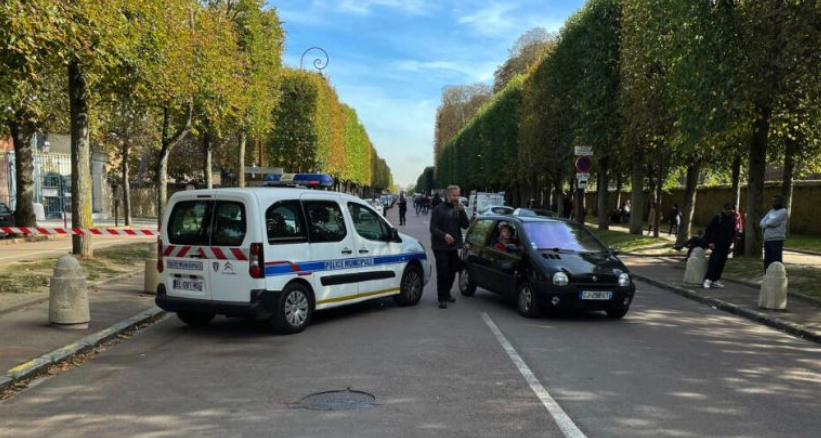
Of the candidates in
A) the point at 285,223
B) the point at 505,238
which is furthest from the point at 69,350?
the point at 505,238

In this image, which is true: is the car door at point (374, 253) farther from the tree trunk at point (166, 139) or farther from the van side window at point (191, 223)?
the tree trunk at point (166, 139)

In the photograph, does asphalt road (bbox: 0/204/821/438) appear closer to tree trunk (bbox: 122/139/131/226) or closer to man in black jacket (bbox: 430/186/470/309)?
man in black jacket (bbox: 430/186/470/309)

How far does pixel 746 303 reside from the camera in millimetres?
10609

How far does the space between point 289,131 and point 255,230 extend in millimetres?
37588

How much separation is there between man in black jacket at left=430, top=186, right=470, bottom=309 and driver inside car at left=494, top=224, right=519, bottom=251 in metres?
0.72

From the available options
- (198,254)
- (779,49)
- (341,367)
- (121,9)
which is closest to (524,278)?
(341,367)

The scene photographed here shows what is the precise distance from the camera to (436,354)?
6.68m

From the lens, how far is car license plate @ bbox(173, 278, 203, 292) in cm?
761

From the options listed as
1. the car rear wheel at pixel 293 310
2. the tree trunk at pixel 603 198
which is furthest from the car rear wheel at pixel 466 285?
the tree trunk at pixel 603 198

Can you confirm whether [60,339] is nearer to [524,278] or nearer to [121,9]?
[524,278]

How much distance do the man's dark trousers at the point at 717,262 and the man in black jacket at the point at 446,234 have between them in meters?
5.77

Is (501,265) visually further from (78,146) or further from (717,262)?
(78,146)

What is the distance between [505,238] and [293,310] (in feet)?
13.1

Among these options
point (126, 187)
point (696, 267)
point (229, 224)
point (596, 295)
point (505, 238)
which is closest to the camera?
point (229, 224)
